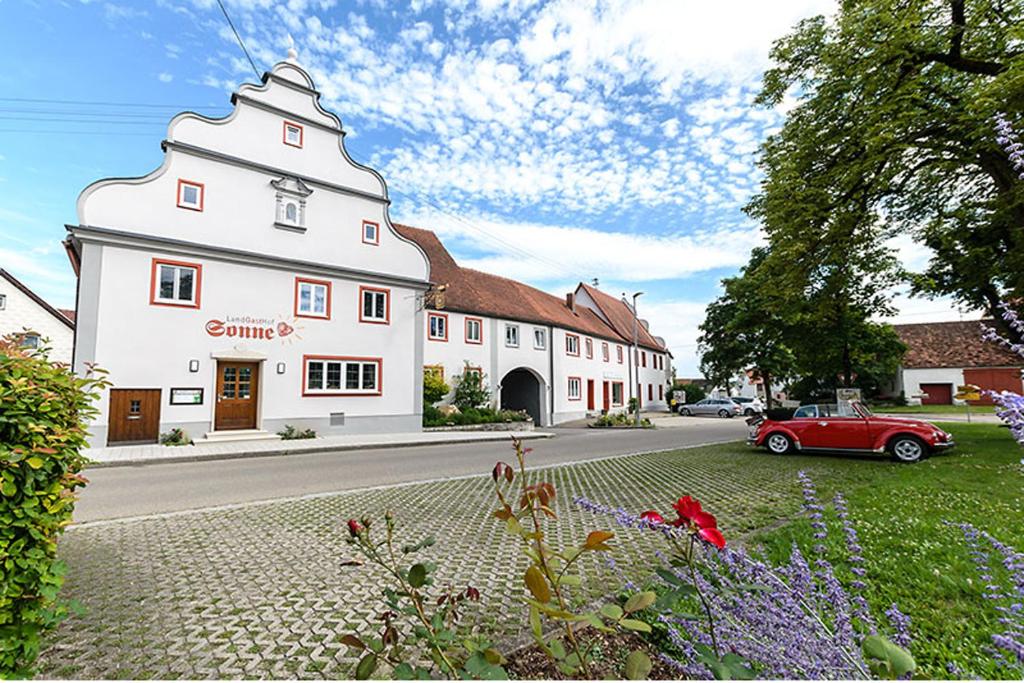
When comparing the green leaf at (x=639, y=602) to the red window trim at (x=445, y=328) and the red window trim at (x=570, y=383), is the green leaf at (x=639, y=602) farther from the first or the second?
the red window trim at (x=570, y=383)

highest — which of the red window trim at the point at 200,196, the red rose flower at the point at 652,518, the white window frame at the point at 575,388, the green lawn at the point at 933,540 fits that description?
the red window trim at the point at 200,196

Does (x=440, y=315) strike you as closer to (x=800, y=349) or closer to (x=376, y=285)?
(x=376, y=285)

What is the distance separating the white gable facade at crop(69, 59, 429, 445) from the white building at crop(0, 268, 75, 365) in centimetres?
1546

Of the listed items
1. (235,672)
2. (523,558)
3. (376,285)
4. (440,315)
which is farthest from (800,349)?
(235,672)

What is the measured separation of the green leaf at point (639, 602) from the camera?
5.02 ft

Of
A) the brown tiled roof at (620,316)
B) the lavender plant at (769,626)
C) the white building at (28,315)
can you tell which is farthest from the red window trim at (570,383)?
the lavender plant at (769,626)

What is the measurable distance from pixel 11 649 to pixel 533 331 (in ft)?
86.9

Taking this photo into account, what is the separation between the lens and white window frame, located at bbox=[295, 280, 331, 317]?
1818 cm

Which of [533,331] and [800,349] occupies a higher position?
[533,331]

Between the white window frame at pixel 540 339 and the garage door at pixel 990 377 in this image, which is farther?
the garage door at pixel 990 377

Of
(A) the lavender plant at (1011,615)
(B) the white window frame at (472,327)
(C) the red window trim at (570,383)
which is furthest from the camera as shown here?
(C) the red window trim at (570,383)

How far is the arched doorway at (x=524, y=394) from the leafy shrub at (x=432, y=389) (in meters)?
7.16

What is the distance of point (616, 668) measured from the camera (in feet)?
9.11

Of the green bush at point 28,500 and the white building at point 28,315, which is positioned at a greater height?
the white building at point 28,315
